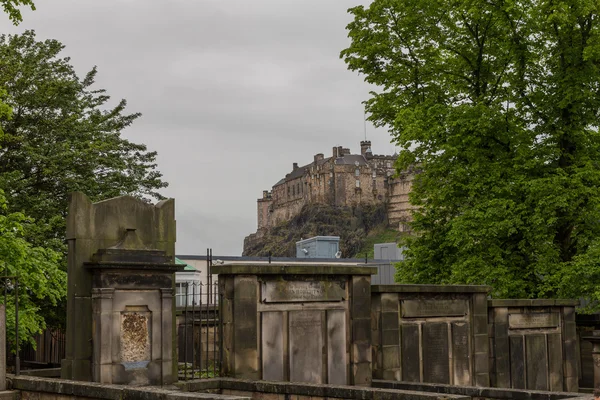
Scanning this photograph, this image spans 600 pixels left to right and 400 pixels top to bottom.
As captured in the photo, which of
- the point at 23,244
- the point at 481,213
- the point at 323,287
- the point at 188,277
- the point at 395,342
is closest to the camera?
the point at 323,287

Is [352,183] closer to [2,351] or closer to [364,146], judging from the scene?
[364,146]

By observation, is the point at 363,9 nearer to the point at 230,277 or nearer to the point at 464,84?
the point at 464,84

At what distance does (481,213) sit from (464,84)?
521 cm

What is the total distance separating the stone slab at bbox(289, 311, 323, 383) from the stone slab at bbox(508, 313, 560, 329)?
20.2 ft

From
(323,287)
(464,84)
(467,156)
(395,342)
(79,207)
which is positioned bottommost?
(395,342)

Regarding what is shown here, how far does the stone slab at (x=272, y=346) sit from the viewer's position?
49.1 feet

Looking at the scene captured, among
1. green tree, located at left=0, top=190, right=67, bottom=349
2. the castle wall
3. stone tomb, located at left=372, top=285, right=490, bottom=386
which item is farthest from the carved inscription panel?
the castle wall

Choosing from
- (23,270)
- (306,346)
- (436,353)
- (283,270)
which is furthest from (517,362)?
(23,270)

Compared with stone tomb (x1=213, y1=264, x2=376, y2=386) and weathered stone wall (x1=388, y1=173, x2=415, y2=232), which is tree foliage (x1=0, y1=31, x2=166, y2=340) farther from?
weathered stone wall (x1=388, y1=173, x2=415, y2=232)

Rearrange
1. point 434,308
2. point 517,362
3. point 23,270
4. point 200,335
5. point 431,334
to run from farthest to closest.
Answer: point 23,270, point 517,362, point 434,308, point 431,334, point 200,335

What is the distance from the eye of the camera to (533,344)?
20.8m

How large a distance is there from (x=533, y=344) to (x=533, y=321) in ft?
1.73

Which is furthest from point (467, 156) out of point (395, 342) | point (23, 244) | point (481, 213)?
point (23, 244)

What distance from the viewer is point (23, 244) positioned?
21.6m
